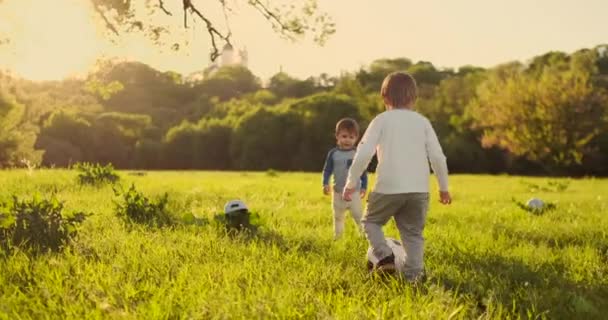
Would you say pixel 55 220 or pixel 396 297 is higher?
pixel 55 220

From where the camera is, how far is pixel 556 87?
156 feet

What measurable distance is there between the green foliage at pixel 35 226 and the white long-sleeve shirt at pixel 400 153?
9.70ft

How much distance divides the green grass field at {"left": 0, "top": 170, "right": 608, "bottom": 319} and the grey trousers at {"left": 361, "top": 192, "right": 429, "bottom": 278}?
0.26 m

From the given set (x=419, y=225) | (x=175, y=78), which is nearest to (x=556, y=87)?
(x=175, y=78)

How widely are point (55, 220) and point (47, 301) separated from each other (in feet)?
6.70

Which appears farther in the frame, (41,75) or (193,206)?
(41,75)

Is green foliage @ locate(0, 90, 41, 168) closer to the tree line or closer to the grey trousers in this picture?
the tree line

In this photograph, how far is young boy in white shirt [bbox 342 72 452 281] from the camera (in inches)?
215

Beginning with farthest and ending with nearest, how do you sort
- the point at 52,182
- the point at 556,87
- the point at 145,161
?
the point at 145,161 → the point at 556,87 → the point at 52,182

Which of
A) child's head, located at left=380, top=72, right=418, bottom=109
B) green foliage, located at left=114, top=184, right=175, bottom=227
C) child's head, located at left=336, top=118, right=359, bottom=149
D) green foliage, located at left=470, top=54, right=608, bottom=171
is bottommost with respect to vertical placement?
green foliage, located at left=114, top=184, right=175, bottom=227

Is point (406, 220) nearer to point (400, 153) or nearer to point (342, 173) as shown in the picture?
point (400, 153)

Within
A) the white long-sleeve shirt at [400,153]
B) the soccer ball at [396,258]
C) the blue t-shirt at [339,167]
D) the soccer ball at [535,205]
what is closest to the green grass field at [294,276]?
the soccer ball at [396,258]

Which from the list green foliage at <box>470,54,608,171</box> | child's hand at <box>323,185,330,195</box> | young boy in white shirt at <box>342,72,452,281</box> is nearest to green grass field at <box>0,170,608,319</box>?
young boy in white shirt at <box>342,72,452,281</box>

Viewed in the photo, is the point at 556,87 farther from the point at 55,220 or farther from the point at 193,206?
the point at 55,220
